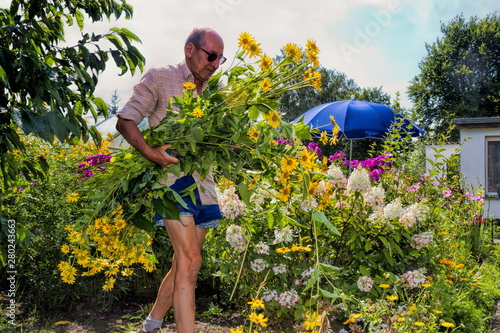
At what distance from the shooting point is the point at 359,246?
11.0 feet

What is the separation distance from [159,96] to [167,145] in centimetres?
35

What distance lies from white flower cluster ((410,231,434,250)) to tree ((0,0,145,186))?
2242mm

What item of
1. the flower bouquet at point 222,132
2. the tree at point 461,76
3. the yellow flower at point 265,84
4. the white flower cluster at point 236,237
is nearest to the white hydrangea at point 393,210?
the white flower cluster at point 236,237

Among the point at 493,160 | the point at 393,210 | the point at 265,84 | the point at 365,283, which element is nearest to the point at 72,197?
the point at 265,84

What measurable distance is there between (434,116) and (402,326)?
80.0ft

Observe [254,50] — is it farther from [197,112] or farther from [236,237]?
[236,237]

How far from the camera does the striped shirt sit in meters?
2.48

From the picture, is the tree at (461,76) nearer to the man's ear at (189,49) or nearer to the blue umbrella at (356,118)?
the blue umbrella at (356,118)

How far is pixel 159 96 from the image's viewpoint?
2600 mm

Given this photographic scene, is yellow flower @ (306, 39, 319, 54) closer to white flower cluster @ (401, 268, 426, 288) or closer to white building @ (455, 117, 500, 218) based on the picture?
white flower cluster @ (401, 268, 426, 288)

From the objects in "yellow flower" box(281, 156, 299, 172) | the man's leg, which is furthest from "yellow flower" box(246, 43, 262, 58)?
the man's leg

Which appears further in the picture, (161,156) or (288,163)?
(161,156)

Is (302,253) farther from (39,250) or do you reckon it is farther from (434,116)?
(434,116)

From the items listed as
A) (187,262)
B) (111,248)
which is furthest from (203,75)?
(111,248)
